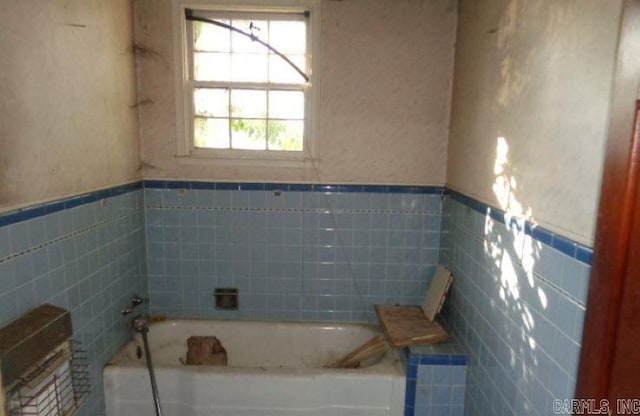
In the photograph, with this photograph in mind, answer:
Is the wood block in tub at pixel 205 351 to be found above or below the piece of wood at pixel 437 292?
below

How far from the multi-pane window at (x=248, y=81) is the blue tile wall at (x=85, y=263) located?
0.66 meters

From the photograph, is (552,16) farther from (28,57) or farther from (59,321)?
(59,321)

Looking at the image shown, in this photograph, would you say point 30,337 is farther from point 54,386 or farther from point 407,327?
point 407,327

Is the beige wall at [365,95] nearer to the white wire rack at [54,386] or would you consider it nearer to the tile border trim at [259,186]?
the tile border trim at [259,186]

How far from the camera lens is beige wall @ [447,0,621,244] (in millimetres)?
1055

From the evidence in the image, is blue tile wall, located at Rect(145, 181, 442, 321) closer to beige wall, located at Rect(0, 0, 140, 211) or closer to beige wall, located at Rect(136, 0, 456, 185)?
beige wall, located at Rect(136, 0, 456, 185)

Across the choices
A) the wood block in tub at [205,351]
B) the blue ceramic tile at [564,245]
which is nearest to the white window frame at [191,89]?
the wood block in tub at [205,351]

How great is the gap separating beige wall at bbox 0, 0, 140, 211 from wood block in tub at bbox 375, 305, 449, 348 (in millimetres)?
1724

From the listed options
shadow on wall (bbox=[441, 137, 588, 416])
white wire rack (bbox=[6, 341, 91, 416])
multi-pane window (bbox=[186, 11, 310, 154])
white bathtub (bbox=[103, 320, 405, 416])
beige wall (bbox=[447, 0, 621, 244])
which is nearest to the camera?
beige wall (bbox=[447, 0, 621, 244])

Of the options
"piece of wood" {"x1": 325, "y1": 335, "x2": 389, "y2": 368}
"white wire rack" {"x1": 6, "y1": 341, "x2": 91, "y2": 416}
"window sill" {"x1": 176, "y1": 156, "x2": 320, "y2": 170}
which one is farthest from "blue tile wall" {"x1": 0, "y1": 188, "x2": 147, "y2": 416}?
"piece of wood" {"x1": 325, "y1": 335, "x2": 389, "y2": 368}

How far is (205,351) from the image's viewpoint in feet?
8.13

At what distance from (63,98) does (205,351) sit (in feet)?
5.48

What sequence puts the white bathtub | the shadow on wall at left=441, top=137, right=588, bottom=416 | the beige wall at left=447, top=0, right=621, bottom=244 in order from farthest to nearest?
the white bathtub
the shadow on wall at left=441, top=137, right=588, bottom=416
the beige wall at left=447, top=0, right=621, bottom=244

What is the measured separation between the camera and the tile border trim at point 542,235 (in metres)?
1.07
